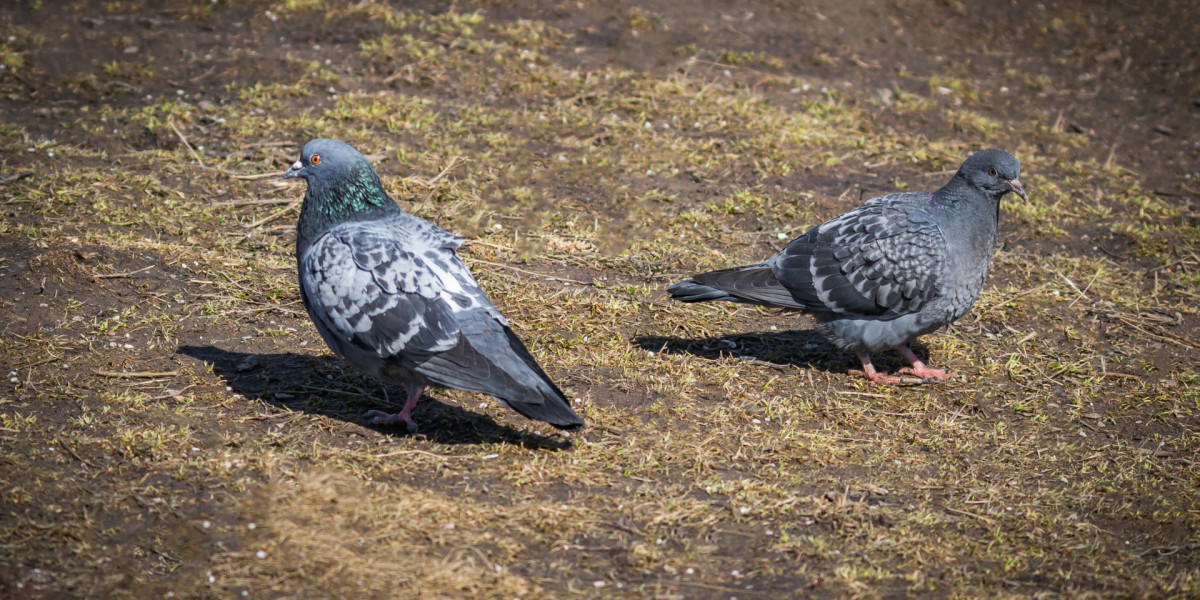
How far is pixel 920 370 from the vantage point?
6117 mm

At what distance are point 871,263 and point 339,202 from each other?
3.15m

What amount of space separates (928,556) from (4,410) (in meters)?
4.62

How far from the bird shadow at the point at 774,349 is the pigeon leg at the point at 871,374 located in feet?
0.41

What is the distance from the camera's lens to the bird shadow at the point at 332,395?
5.21 meters

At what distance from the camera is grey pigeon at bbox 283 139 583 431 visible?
484 centimetres

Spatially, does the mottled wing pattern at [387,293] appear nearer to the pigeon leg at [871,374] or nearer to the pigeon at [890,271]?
the pigeon at [890,271]

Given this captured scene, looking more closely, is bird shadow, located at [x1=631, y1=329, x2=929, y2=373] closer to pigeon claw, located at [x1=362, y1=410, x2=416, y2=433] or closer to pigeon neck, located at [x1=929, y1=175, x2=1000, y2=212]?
pigeon neck, located at [x1=929, y1=175, x2=1000, y2=212]

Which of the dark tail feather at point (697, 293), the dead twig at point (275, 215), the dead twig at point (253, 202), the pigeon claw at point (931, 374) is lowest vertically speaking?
the pigeon claw at point (931, 374)

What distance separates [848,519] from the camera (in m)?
4.61

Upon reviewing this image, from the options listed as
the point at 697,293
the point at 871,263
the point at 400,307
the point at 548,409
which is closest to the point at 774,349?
the point at 697,293

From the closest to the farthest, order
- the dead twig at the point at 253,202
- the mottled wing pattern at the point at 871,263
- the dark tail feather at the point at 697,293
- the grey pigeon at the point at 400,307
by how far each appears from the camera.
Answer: the grey pigeon at the point at 400,307 → the mottled wing pattern at the point at 871,263 → the dark tail feather at the point at 697,293 → the dead twig at the point at 253,202

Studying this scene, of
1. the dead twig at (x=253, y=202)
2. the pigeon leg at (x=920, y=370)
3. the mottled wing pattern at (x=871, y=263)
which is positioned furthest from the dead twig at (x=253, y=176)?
the pigeon leg at (x=920, y=370)

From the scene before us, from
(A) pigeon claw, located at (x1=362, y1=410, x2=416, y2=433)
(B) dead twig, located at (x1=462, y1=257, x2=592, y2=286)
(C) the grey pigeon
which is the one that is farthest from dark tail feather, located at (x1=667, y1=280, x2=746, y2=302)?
(A) pigeon claw, located at (x1=362, y1=410, x2=416, y2=433)

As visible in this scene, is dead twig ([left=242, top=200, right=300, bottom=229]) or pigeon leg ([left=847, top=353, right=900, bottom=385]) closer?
pigeon leg ([left=847, top=353, right=900, bottom=385])
